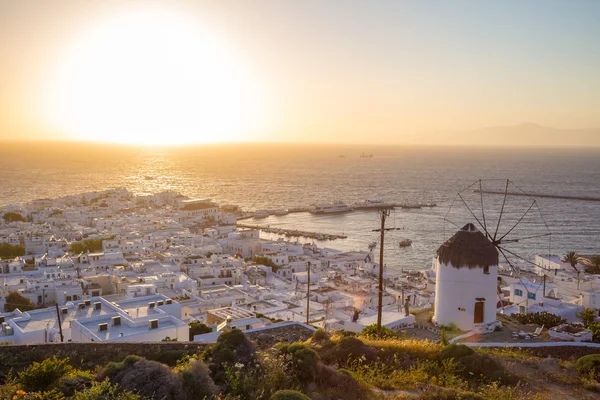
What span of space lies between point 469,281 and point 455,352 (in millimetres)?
4971

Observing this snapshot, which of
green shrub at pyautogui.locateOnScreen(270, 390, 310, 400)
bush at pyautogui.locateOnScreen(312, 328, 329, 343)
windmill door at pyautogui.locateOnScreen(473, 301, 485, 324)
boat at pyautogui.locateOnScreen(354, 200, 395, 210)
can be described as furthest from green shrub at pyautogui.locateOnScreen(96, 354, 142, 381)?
boat at pyautogui.locateOnScreen(354, 200, 395, 210)

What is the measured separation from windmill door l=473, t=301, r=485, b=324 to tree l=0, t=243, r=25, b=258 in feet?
120

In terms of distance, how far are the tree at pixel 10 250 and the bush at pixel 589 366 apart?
3976cm

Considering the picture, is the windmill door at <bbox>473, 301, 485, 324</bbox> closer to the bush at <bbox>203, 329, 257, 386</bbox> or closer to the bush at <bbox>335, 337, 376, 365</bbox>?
the bush at <bbox>335, 337, 376, 365</bbox>

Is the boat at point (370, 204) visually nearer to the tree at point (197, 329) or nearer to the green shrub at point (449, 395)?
the tree at point (197, 329)

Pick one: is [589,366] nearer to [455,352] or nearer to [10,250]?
[455,352]

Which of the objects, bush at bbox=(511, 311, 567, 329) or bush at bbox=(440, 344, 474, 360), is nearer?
bush at bbox=(440, 344, 474, 360)

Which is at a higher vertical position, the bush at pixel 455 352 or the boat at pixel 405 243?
the bush at pixel 455 352

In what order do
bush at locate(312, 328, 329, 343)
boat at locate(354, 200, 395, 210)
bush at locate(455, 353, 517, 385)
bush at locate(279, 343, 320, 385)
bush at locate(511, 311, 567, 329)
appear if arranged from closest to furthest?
bush at locate(279, 343, 320, 385) < bush at locate(455, 353, 517, 385) < bush at locate(312, 328, 329, 343) < bush at locate(511, 311, 567, 329) < boat at locate(354, 200, 395, 210)

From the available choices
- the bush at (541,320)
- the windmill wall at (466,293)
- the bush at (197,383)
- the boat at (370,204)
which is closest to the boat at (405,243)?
the boat at (370,204)

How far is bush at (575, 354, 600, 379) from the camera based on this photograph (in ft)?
31.4

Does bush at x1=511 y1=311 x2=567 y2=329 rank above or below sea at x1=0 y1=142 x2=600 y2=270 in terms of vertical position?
above

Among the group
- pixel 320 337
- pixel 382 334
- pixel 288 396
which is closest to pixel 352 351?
pixel 320 337

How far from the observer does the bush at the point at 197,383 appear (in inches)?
254
